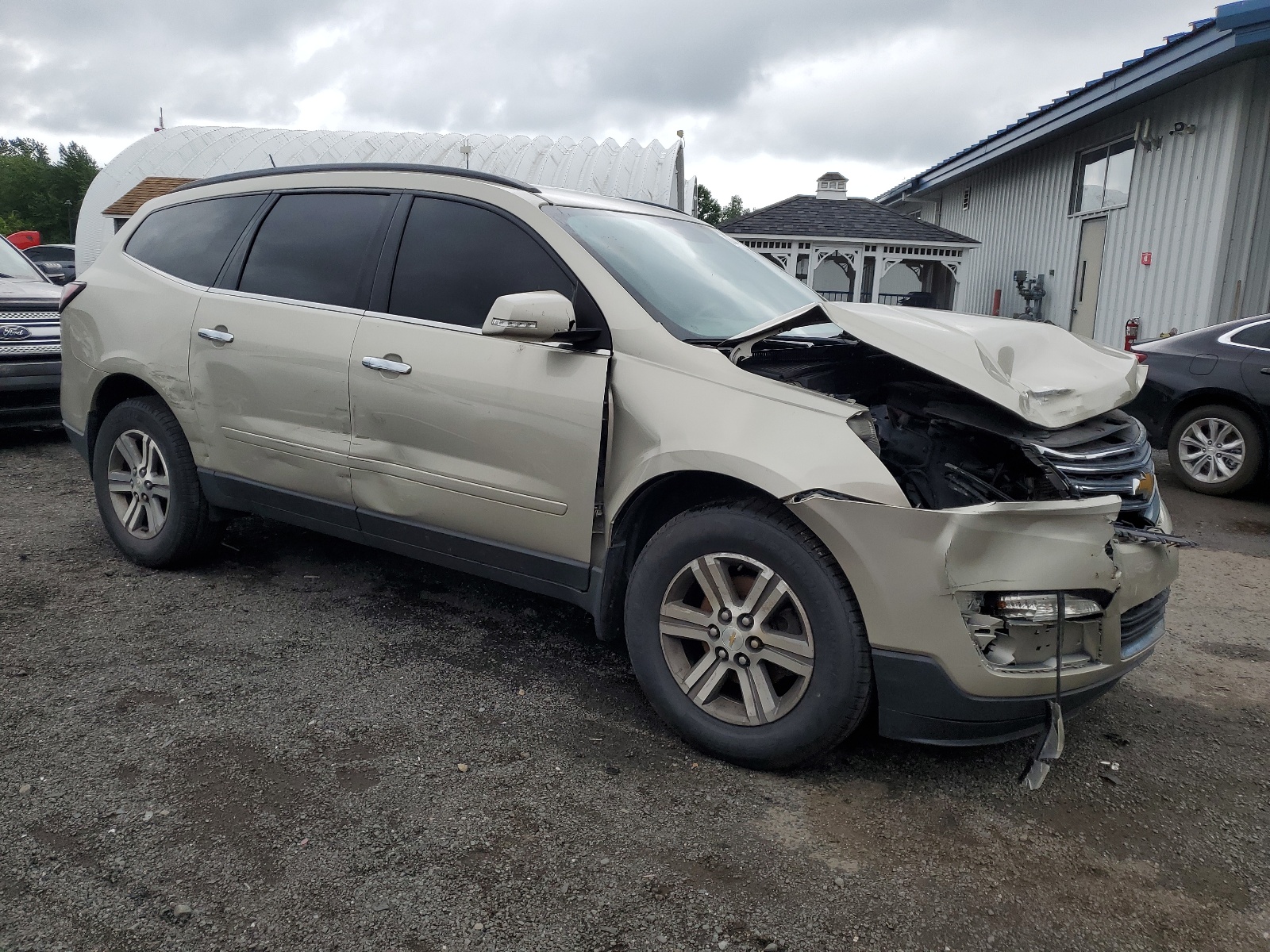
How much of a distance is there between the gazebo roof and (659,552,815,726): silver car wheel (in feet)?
50.1

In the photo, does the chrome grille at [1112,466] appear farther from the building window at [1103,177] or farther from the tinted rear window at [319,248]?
the building window at [1103,177]

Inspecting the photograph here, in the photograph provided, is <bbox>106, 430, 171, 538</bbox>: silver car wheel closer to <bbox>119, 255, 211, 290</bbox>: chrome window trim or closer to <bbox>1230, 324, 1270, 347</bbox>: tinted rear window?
<bbox>119, 255, 211, 290</bbox>: chrome window trim

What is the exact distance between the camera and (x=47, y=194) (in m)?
70.6

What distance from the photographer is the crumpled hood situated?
264 cm

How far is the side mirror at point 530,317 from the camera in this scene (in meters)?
2.84

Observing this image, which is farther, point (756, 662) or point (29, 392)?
point (29, 392)

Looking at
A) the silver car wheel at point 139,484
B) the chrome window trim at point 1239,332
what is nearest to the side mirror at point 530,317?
the silver car wheel at point 139,484

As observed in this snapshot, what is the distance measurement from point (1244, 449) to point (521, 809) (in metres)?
6.44

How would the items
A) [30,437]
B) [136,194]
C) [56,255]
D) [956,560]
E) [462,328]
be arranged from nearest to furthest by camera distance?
[956,560]
[462,328]
[30,437]
[136,194]
[56,255]

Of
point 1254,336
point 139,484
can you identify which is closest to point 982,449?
point 139,484

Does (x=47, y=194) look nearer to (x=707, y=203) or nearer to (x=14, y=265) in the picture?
(x=707, y=203)

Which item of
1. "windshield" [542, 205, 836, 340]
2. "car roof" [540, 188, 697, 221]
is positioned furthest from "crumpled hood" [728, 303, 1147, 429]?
"car roof" [540, 188, 697, 221]

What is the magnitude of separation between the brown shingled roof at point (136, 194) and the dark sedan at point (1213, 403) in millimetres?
20662

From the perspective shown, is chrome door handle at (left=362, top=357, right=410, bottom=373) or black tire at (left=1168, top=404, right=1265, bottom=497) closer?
chrome door handle at (left=362, top=357, right=410, bottom=373)
